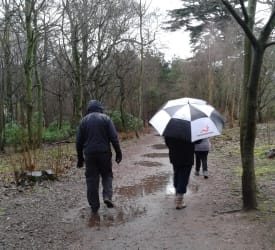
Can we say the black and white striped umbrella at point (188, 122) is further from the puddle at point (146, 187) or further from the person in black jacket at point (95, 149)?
the puddle at point (146, 187)

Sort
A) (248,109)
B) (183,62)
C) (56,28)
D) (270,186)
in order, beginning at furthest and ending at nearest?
(183,62)
(56,28)
(270,186)
(248,109)

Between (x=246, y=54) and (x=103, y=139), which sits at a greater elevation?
(x=246, y=54)

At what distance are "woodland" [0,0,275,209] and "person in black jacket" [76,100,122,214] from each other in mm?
2237

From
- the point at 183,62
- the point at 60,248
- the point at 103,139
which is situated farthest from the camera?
the point at 183,62

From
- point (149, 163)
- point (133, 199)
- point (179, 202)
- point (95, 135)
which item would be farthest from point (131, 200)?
point (149, 163)

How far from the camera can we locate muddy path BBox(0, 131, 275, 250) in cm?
517

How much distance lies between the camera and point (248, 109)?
601 centimetres

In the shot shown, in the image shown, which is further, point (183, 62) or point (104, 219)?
point (183, 62)

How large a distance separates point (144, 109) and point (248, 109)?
38684 millimetres

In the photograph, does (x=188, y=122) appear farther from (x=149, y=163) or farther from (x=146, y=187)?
(x=149, y=163)

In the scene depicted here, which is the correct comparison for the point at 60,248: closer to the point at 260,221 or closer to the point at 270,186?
the point at 260,221

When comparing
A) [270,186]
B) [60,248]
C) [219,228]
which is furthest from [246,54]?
[60,248]

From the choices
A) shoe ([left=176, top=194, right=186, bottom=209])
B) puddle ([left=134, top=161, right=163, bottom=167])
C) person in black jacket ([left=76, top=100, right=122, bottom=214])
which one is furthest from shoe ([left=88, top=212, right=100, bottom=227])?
puddle ([left=134, top=161, right=163, bottom=167])

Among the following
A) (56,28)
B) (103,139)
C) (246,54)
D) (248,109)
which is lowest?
(103,139)
